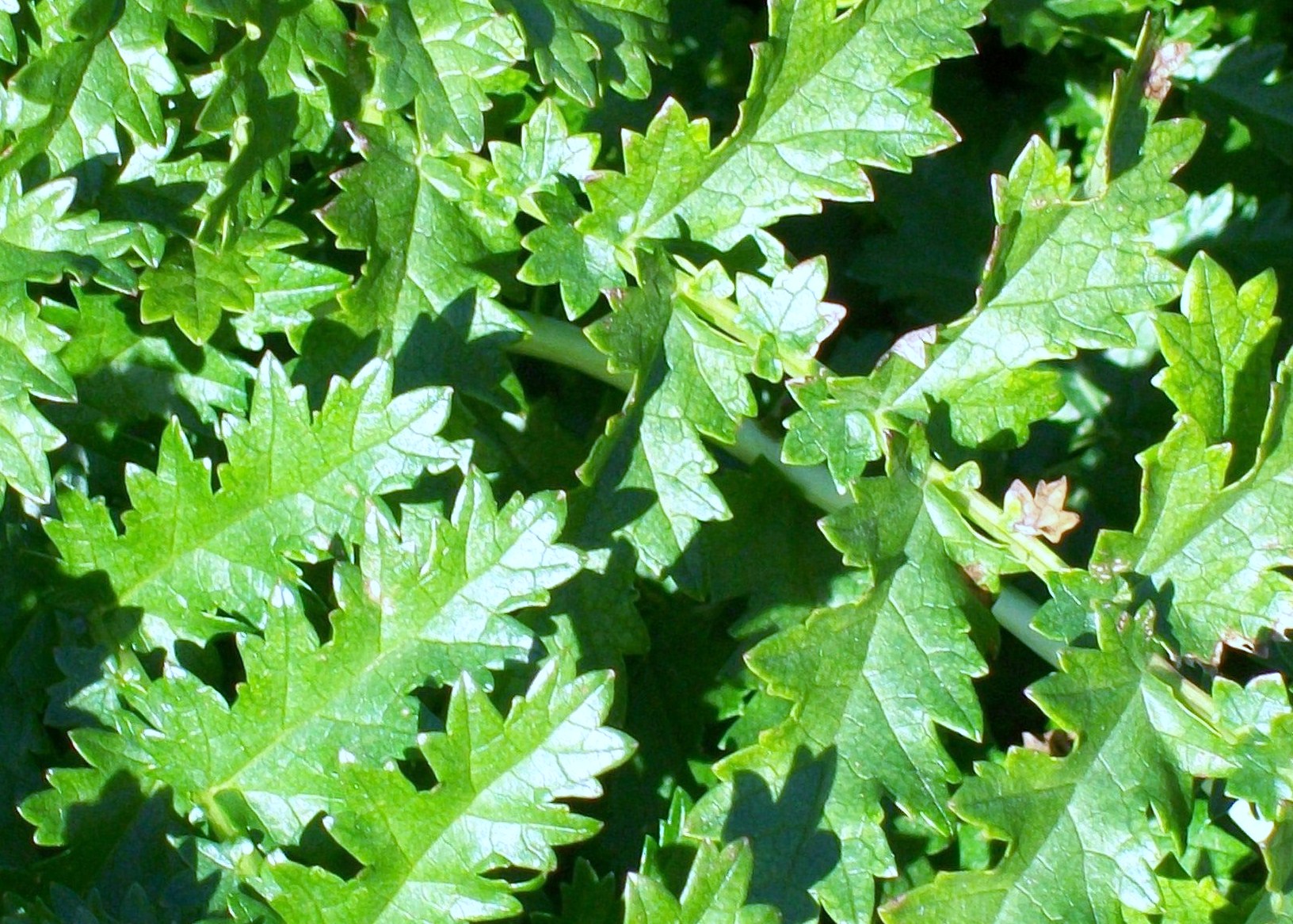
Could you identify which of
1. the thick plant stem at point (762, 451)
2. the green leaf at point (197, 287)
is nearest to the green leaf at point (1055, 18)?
the thick plant stem at point (762, 451)

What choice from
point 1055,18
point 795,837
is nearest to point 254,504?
point 795,837

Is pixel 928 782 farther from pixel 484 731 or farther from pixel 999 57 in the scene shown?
pixel 999 57

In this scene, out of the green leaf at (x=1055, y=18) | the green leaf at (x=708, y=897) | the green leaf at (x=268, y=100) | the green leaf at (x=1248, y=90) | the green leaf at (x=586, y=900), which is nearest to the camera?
the green leaf at (x=708, y=897)

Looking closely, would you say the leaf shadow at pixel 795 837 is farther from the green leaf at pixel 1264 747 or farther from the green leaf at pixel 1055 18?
the green leaf at pixel 1055 18

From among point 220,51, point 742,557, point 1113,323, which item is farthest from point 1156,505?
point 220,51

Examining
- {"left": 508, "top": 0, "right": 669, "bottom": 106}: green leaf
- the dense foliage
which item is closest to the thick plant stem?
the dense foliage

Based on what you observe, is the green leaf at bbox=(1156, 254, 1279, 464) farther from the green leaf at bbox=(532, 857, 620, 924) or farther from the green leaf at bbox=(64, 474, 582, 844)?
the green leaf at bbox=(532, 857, 620, 924)

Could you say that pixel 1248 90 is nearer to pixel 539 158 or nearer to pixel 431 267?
pixel 539 158
